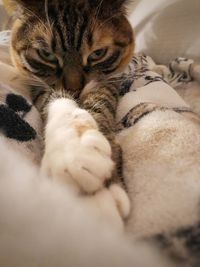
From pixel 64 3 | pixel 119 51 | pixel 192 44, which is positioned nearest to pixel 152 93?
pixel 119 51

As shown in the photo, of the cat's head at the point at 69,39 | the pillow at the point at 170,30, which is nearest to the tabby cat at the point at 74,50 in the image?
the cat's head at the point at 69,39

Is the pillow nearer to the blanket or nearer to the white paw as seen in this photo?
the blanket

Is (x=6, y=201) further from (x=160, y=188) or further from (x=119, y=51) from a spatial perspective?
(x=119, y=51)

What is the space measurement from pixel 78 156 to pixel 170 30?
1.05 m

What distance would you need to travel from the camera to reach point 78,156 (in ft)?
1.49

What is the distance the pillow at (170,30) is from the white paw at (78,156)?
0.85 metres

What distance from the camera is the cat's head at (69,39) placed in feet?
2.90

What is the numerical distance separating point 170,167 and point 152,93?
41 cm

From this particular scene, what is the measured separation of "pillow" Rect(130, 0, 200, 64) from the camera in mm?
1285

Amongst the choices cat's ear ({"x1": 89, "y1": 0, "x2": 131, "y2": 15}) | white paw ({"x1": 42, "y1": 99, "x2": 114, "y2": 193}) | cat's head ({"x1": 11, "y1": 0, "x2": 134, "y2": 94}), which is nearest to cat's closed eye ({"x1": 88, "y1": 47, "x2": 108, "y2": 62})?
cat's head ({"x1": 11, "y1": 0, "x2": 134, "y2": 94})

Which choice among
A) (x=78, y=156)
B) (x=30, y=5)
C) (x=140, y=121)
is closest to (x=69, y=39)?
(x=30, y=5)

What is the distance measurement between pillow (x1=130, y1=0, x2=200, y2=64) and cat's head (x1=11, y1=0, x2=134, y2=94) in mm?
385

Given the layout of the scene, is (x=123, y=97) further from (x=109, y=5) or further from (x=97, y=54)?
(x=109, y=5)

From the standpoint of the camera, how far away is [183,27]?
1315mm
